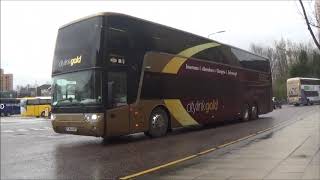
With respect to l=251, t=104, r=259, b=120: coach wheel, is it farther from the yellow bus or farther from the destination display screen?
the yellow bus

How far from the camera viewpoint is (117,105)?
1549cm

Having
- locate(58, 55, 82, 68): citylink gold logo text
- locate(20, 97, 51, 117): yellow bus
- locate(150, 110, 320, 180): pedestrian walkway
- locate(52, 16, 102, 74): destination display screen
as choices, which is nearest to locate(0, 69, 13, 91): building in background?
locate(20, 97, 51, 117): yellow bus

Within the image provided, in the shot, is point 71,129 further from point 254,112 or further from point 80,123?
point 254,112

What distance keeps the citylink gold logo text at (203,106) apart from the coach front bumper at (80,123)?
19.1 feet

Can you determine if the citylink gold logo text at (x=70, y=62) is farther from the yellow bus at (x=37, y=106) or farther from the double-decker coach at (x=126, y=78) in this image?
the yellow bus at (x=37, y=106)

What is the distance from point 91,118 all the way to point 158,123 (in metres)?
3.36

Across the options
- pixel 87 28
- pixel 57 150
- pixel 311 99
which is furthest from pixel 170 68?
pixel 311 99

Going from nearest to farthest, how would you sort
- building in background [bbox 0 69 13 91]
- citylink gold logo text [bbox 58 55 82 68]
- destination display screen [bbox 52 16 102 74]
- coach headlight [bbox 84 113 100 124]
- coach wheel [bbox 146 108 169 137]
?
coach headlight [bbox 84 113 100 124] < destination display screen [bbox 52 16 102 74] < citylink gold logo text [bbox 58 55 82 68] < coach wheel [bbox 146 108 169 137] < building in background [bbox 0 69 13 91]

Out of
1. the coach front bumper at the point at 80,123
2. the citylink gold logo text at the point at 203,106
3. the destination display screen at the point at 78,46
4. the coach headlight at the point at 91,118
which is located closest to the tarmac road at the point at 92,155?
the coach front bumper at the point at 80,123

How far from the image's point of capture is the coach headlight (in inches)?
587

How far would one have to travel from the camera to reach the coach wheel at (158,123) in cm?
1739

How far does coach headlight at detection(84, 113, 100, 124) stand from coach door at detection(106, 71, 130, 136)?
36 cm

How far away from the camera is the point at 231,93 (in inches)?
958

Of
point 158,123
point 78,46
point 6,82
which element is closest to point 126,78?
point 78,46
